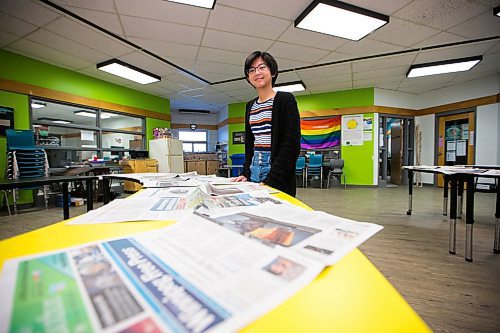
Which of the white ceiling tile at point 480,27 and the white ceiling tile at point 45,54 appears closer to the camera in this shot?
the white ceiling tile at point 480,27

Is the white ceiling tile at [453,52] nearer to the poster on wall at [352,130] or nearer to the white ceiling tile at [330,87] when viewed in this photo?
the white ceiling tile at [330,87]

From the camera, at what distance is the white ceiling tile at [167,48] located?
365 cm

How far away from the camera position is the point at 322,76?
5.39 meters

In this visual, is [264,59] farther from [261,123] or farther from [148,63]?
[148,63]

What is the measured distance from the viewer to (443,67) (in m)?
4.74

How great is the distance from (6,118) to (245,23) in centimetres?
432

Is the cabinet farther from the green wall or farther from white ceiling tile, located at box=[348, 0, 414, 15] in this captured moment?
white ceiling tile, located at box=[348, 0, 414, 15]

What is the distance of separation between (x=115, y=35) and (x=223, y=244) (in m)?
4.18

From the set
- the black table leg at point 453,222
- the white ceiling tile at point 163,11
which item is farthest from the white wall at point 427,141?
the white ceiling tile at point 163,11

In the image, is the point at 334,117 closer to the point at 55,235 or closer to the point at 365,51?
the point at 365,51

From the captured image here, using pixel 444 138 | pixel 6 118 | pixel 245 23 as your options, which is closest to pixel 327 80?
pixel 245 23

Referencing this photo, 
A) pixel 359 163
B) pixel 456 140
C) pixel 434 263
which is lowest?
pixel 434 263

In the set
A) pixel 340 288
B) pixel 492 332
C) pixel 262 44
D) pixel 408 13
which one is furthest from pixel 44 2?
pixel 492 332

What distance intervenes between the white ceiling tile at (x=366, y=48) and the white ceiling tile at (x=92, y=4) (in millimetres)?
3452
